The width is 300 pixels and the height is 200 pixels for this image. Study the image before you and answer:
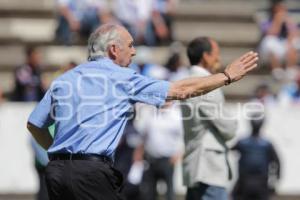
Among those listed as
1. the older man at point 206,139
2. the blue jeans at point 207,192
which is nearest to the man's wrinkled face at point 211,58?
the older man at point 206,139

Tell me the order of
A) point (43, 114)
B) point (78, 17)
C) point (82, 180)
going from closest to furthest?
point (82, 180)
point (43, 114)
point (78, 17)

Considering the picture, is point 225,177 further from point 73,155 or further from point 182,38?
point 182,38

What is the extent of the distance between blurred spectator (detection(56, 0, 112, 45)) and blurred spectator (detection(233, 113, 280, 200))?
515 centimetres

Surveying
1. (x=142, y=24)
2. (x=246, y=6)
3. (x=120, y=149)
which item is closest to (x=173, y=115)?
(x=120, y=149)

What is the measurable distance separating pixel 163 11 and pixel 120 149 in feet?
18.0


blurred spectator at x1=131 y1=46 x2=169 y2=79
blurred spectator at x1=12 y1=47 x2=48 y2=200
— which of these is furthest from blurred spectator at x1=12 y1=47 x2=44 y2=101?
blurred spectator at x1=131 y1=46 x2=169 y2=79

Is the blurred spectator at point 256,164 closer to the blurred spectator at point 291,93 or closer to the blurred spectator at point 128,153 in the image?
the blurred spectator at point 128,153

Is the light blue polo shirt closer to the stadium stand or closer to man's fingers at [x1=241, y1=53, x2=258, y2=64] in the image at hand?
man's fingers at [x1=241, y1=53, x2=258, y2=64]

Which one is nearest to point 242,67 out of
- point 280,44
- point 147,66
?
point 147,66

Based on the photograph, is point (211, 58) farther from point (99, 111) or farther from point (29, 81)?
point (29, 81)

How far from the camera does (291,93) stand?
57.9ft

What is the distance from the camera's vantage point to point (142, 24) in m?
18.4

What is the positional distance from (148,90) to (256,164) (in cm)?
716

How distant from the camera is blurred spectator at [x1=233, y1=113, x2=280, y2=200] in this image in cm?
1402
